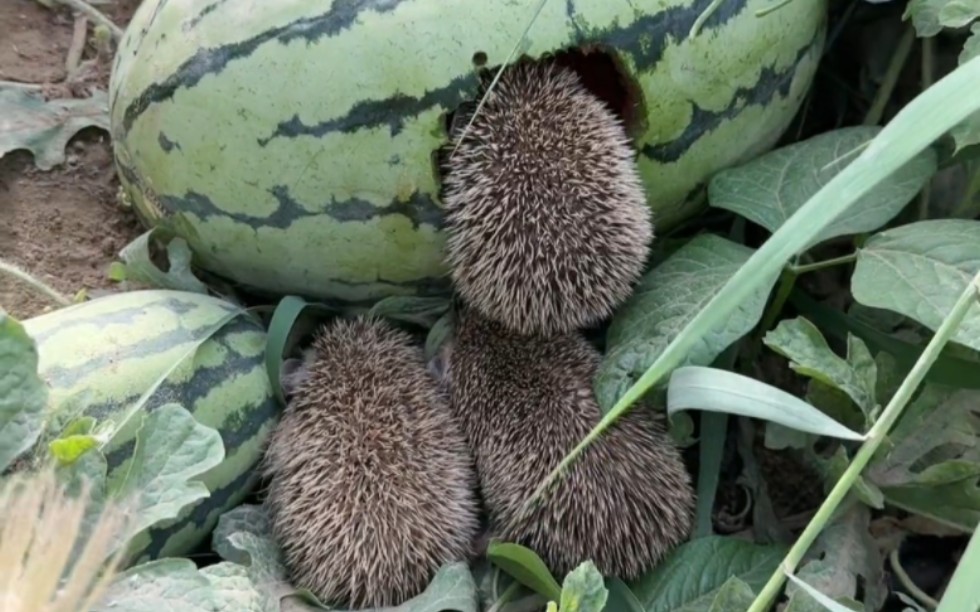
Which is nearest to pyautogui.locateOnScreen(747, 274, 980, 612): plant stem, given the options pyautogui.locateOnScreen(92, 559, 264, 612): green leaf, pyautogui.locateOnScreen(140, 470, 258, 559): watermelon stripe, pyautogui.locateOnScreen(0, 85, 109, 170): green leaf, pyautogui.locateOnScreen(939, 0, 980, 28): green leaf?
pyautogui.locateOnScreen(939, 0, 980, 28): green leaf

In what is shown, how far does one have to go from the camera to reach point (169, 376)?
36.1 inches

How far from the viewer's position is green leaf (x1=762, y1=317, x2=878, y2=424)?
866mm

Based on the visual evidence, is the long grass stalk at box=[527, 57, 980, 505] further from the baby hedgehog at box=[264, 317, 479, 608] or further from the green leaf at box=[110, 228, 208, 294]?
the green leaf at box=[110, 228, 208, 294]

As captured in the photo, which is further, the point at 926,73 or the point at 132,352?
the point at 926,73

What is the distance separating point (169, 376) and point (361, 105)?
0.29 meters

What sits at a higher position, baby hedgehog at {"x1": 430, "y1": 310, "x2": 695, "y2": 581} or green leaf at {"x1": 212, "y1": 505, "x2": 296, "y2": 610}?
baby hedgehog at {"x1": 430, "y1": 310, "x2": 695, "y2": 581}

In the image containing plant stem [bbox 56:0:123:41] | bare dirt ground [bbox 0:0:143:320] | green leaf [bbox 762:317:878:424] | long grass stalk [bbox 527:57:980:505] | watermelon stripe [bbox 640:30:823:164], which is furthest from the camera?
plant stem [bbox 56:0:123:41]

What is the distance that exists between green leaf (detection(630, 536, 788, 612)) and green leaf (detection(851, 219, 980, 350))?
25 centimetres

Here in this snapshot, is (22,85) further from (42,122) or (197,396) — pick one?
(197,396)

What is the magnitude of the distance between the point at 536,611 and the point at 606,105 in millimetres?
469

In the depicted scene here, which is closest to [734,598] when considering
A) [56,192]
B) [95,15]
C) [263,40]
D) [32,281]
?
[263,40]

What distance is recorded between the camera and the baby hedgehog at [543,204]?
907 millimetres

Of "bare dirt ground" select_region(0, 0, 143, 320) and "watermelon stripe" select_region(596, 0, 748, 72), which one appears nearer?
"watermelon stripe" select_region(596, 0, 748, 72)

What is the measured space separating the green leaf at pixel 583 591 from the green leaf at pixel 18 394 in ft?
1.33
